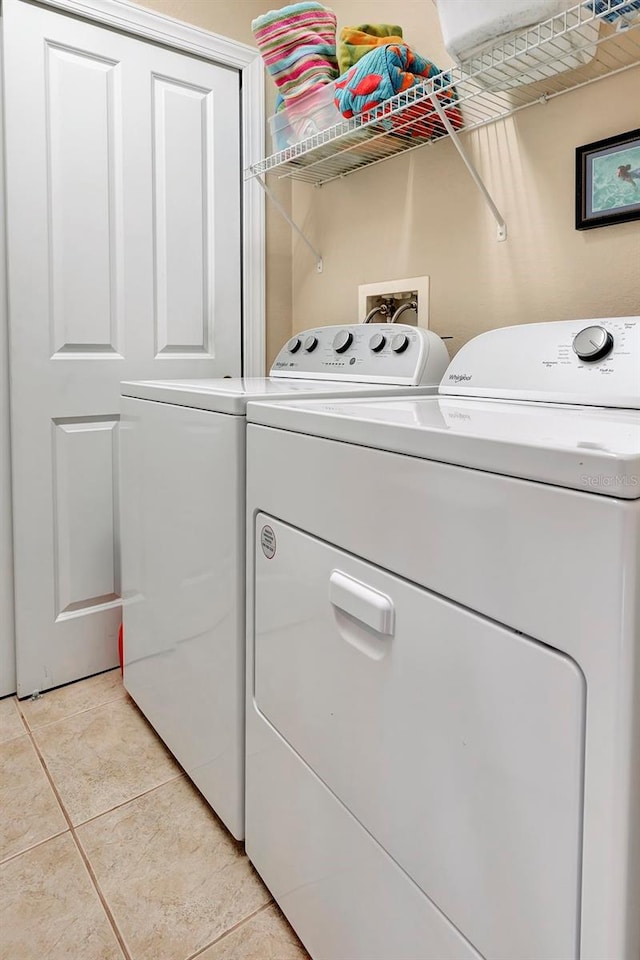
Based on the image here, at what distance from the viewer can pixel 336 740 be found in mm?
874

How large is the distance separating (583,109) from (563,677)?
1.18m

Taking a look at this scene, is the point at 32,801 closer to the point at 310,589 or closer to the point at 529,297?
the point at 310,589

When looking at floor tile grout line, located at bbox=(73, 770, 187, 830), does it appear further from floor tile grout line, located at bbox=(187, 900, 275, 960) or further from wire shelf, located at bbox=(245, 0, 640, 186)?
wire shelf, located at bbox=(245, 0, 640, 186)

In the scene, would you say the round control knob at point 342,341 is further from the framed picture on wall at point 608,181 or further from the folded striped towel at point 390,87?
the framed picture on wall at point 608,181

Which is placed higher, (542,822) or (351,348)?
(351,348)

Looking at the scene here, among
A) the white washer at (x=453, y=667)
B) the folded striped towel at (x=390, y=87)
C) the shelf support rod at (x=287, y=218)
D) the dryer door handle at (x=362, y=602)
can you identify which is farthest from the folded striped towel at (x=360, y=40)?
the dryer door handle at (x=362, y=602)

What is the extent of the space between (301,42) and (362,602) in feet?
5.08

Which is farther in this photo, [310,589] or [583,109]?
[583,109]

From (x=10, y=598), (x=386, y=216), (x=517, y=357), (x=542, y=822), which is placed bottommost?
(x=10, y=598)

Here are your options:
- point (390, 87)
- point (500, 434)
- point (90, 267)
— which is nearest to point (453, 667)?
point (500, 434)

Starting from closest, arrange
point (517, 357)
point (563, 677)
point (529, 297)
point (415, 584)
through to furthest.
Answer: point (563, 677)
point (415, 584)
point (517, 357)
point (529, 297)

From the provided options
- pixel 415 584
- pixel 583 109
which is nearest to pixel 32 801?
pixel 415 584

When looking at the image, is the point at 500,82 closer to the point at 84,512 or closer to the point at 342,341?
the point at 342,341

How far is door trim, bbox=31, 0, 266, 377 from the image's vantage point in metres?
1.79
